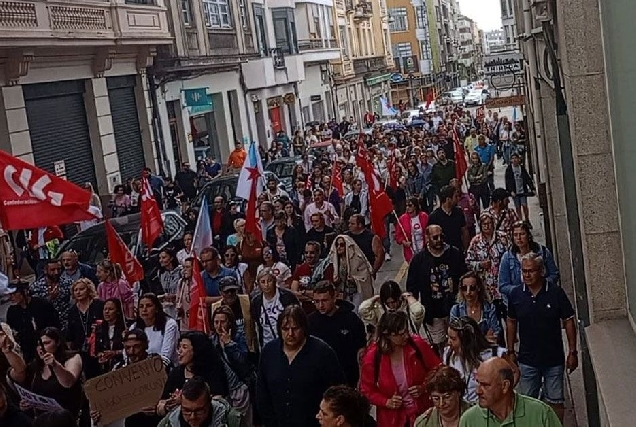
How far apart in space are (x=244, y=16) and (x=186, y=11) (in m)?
6.84

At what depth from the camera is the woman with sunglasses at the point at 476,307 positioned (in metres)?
7.29

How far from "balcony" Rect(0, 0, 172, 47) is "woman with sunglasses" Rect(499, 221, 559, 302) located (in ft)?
39.3

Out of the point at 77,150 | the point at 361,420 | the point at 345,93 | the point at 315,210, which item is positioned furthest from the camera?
the point at 345,93

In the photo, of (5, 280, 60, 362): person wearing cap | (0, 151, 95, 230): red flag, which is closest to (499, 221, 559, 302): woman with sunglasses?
(0, 151, 95, 230): red flag

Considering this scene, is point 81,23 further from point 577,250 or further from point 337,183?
point 577,250

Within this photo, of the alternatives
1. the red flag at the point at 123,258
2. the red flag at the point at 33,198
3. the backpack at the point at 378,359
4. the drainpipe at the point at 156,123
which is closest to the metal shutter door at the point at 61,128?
the drainpipe at the point at 156,123

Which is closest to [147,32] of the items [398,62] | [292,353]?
[292,353]

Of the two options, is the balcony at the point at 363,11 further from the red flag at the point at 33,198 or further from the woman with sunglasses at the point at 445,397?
the woman with sunglasses at the point at 445,397

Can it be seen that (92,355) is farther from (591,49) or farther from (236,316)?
(591,49)

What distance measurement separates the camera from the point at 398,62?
93.4 metres

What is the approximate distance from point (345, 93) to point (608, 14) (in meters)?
53.1

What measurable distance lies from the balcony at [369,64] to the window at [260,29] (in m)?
22.5

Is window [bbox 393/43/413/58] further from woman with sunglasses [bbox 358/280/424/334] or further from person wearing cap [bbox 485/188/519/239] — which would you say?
woman with sunglasses [bbox 358/280/424/334]

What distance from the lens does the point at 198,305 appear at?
8.69 m
